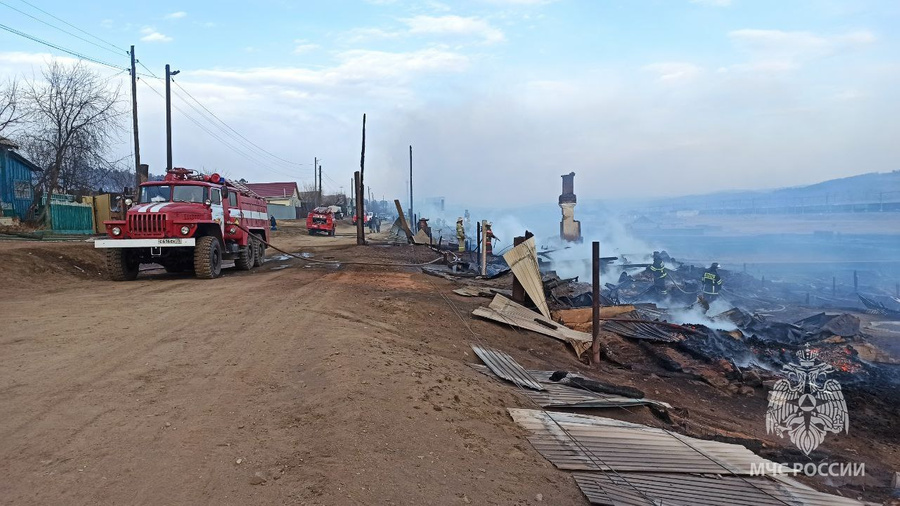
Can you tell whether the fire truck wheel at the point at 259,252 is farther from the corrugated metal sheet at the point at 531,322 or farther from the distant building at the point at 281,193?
the distant building at the point at 281,193

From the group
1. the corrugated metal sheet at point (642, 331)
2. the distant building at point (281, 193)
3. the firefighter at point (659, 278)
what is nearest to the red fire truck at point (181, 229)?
the corrugated metal sheet at point (642, 331)

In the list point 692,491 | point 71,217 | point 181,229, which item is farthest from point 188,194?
point 71,217

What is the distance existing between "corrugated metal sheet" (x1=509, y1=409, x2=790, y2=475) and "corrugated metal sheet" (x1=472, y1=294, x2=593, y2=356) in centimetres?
431

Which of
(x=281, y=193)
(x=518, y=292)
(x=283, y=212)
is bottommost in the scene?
(x=518, y=292)

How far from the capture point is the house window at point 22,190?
26.5 meters

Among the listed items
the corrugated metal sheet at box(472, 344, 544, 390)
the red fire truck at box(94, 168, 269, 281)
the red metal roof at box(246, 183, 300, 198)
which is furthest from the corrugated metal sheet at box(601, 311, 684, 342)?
the red metal roof at box(246, 183, 300, 198)

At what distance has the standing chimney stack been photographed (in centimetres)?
3381

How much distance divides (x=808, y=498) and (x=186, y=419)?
5118 millimetres

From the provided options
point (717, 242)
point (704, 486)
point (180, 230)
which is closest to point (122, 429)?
point (704, 486)

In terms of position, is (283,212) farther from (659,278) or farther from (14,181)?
(659,278)

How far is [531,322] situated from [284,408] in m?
6.81

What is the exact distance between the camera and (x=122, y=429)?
4.23 m

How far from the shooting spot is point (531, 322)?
10984 millimetres

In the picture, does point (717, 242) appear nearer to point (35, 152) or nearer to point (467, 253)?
point (467, 253)
